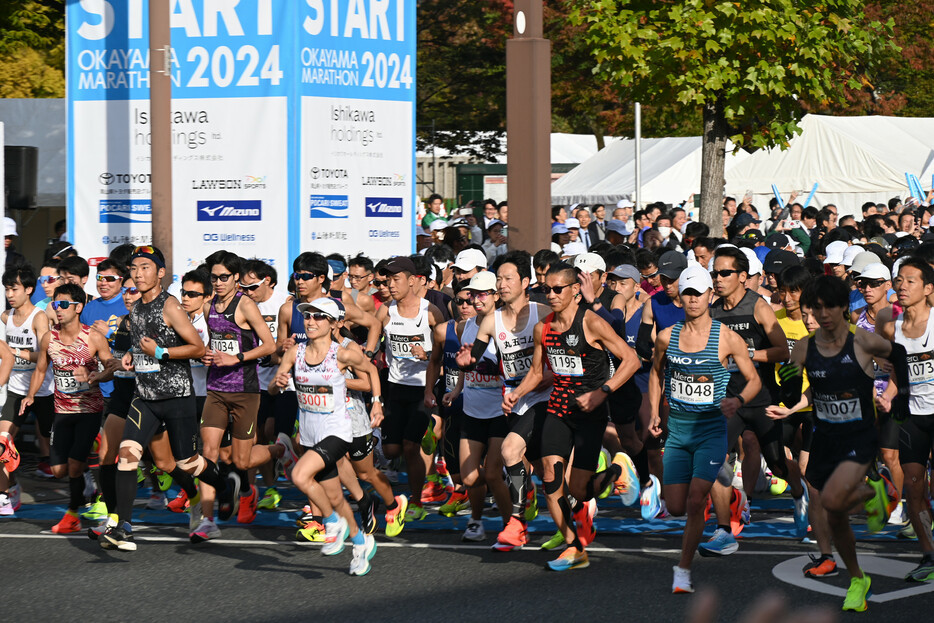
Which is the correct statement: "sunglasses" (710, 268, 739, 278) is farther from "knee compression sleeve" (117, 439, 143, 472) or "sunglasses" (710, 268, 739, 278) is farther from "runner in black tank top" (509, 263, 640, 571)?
"knee compression sleeve" (117, 439, 143, 472)

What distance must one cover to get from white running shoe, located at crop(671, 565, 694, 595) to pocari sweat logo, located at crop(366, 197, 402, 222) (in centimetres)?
705

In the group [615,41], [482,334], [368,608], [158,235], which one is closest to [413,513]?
[482,334]

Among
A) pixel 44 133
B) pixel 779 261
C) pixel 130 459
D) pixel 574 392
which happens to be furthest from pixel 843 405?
pixel 44 133

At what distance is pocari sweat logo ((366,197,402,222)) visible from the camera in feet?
45.7

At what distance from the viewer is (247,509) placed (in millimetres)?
10188

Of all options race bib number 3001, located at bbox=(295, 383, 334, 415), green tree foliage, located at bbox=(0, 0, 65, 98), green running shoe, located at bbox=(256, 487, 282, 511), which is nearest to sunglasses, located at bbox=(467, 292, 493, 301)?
race bib number 3001, located at bbox=(295, 383, 334, 415)

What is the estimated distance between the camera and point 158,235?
40.6 ft

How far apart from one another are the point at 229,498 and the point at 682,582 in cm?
354

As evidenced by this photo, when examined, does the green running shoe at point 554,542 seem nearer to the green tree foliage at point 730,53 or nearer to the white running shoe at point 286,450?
the white running shoe at point 286,450

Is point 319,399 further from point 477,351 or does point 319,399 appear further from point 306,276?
point 306,276

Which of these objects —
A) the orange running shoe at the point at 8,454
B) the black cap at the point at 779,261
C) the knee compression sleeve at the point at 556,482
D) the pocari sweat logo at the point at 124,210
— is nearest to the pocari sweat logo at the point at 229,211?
the pocari sweat logo at the point at 124,210

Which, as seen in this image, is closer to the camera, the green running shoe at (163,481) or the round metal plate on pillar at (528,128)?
the green running shoe at (163,481)

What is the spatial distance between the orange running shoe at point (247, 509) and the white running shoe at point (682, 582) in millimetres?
3744

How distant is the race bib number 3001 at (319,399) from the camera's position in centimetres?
857
